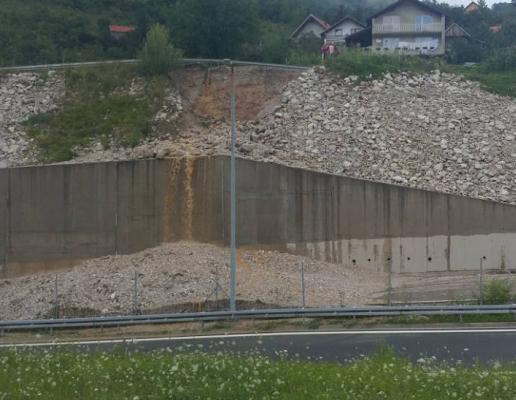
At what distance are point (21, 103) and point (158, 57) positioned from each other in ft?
22.6

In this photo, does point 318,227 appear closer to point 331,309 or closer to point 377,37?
point 331,309

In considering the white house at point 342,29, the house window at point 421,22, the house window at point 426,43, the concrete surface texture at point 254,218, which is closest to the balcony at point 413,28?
the house window at point 421,22

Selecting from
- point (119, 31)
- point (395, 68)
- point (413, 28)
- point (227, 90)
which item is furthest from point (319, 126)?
point (413, 28)

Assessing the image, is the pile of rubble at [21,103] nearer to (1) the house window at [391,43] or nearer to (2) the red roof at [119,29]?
(2) the red roof at [119,29]

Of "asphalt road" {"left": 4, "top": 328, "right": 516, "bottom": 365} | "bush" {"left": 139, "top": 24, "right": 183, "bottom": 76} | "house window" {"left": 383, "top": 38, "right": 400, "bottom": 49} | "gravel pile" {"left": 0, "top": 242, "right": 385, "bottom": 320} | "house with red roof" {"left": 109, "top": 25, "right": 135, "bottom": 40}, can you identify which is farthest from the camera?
"house window" {"left": 383, "top": 38, "right": 400, "bottom": 49}

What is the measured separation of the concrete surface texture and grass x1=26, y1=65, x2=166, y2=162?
4913 millimetres

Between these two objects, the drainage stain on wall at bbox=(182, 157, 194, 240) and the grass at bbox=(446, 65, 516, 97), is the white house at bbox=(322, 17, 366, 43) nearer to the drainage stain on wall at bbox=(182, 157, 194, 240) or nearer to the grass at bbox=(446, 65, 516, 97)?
the grass at bbox=(446, 65, 516, 97)

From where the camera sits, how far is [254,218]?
30.2 m

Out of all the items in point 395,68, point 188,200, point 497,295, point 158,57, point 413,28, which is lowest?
point 497,295

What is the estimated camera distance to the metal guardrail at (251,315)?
813 inches

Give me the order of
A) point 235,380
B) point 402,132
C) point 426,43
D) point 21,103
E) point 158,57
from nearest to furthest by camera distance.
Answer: point 235,380 → point 402,132 → point 21,103 → point 158,57 → point 426,43

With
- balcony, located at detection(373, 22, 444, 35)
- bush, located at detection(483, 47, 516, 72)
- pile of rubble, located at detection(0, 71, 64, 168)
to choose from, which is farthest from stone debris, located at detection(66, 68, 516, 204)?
balcony, located at detection(373, 22, 444, 35)

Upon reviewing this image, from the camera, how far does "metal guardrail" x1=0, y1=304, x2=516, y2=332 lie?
813 inches

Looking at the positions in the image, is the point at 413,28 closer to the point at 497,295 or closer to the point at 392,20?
the point at 392,20
